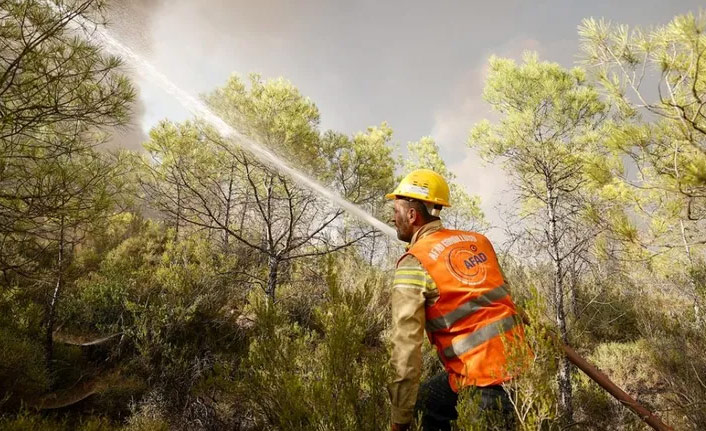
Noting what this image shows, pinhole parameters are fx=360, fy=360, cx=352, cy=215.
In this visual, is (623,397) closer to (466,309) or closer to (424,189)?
(466,309)

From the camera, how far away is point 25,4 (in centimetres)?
359

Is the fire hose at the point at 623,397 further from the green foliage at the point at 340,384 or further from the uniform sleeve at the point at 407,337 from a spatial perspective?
the green foliage at the point at 340,384

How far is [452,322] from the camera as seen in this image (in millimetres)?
2006

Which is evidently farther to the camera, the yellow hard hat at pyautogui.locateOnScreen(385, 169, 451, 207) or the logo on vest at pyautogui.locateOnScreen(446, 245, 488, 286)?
the yellow hard hat at pyautogui.locateOnScreen(385, 169, 451, 207)

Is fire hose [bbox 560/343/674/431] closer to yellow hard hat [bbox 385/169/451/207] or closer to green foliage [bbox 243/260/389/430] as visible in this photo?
yellow hard hat [bbox 385/169/451/207]

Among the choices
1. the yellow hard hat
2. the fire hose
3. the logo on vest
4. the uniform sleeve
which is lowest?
the fire hose

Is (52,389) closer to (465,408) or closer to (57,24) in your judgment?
(57,24)

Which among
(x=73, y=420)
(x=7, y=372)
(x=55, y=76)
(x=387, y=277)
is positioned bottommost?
(x=73, y=420)

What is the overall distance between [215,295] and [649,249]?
25.2ft

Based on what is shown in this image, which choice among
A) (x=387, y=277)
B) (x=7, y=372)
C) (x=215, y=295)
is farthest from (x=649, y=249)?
(x=7, y=372)

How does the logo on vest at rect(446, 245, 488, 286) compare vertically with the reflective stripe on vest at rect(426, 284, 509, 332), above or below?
above

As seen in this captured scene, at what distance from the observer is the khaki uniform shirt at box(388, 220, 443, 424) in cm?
187

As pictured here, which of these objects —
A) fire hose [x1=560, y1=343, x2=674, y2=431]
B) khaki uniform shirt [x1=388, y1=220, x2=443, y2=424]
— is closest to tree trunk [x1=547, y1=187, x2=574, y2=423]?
fire hose [x1=560, y1=343, x2=674, y2=431]

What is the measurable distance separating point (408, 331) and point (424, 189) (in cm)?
104
